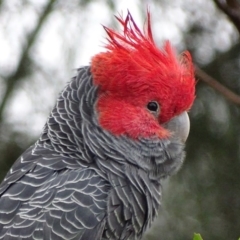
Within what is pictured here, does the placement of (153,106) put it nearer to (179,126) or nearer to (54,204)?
(179,126)

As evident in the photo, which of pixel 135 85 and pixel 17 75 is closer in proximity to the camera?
pixel 135 85

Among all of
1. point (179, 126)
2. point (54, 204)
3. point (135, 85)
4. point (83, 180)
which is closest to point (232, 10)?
point (135, 85)

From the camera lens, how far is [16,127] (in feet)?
28.7

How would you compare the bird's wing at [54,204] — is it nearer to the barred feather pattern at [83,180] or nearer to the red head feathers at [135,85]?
the barred feather pattern at [83,180]

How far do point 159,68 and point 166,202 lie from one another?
10.7 ft

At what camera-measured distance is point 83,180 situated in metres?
5.00

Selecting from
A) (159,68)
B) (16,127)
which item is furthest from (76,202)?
(16,127)

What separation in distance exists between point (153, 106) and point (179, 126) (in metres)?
0.25

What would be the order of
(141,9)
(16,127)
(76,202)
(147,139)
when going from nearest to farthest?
(76,202) < (147,139) < (141,9) < (16,127)

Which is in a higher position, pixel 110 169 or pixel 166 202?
pixel 110 169

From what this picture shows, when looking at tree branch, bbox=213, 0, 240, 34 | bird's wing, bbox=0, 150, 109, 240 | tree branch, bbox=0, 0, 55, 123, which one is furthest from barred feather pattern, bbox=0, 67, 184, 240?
tree branch, bbox=0, 0, 55, 123

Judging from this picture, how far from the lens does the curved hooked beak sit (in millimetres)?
5336

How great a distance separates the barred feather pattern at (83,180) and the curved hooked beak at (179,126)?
6 centimetres

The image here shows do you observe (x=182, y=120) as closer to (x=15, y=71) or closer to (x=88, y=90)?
(x=88, y=90)
